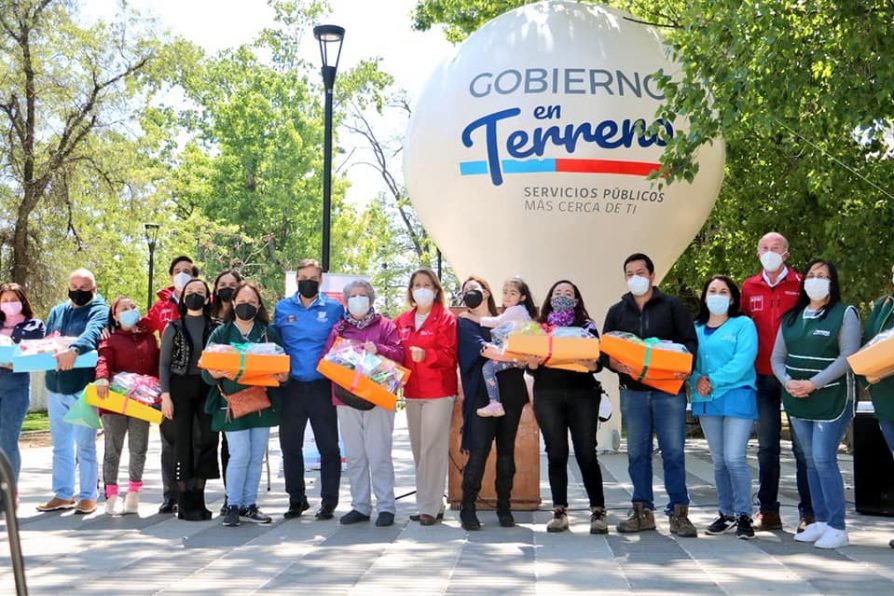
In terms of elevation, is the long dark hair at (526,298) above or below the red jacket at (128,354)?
above

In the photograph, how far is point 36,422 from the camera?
91.6 feet

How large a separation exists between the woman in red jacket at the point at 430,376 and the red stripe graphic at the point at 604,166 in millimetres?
5532

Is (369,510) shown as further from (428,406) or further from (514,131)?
(514,131)

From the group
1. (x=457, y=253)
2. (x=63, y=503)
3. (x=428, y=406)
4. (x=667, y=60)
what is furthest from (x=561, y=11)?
(x=63, y=503)

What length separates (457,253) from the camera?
52.5ft

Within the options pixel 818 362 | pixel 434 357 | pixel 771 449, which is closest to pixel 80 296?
pixel 434 357

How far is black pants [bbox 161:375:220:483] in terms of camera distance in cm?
982

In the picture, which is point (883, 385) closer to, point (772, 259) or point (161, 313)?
point (772, 259)

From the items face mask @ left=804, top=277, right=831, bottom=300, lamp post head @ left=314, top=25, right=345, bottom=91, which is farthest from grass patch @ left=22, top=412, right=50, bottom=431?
face mask @ left=804, top=277, right=831, bottom=300

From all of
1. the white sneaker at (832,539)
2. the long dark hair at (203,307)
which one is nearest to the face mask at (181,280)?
the long dark hair at (203,307)

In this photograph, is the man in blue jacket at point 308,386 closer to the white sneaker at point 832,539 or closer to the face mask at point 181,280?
the face mask at point 181,280

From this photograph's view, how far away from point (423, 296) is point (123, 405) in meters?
2.70

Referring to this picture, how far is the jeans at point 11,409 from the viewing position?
32.8ft

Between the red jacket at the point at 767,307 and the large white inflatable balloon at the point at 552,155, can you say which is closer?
the red jacket at the point at 767,307
